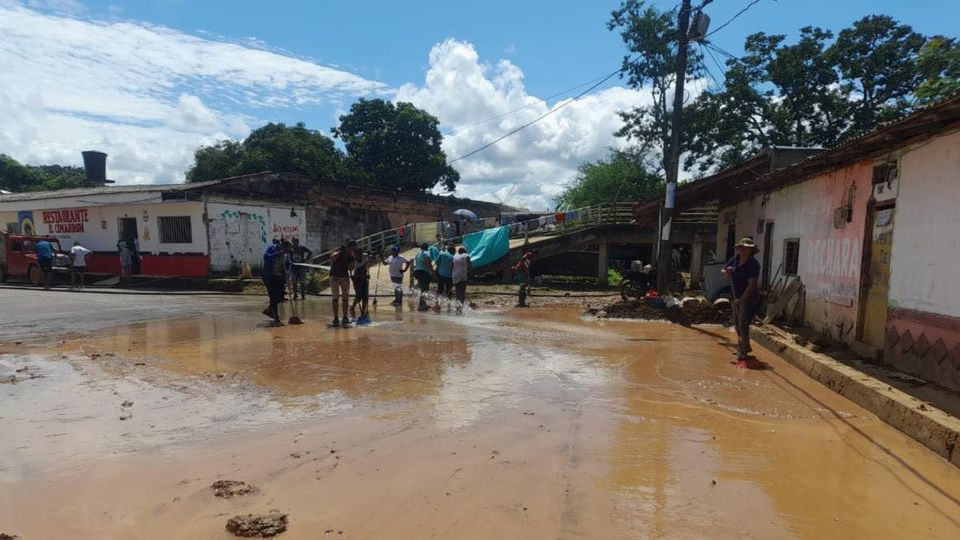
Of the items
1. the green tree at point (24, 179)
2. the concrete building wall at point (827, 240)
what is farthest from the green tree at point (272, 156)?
the concrete building wall at point (827, 240)

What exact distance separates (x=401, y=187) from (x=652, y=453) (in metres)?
35.6

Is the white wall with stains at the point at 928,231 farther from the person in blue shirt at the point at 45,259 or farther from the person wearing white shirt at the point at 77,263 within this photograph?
the person in blue shirt at the point at 45,259

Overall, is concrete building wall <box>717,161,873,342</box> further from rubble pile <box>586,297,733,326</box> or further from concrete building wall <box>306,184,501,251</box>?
concrete building wall <box>306,184,501,251</box>

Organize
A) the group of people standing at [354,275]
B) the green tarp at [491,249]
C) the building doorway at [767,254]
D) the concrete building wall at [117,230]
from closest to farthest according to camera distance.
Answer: the group of people standing at [354,275] → the building doorway at [767,254] → the green tarp at [491,249] → the concrete building wall at [117,230]

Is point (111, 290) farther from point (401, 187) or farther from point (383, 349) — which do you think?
point (401, 187)

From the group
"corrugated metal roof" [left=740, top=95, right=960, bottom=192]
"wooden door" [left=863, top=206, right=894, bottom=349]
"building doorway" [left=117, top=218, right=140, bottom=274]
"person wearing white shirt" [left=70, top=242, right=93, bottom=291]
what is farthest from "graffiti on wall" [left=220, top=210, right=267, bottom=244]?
"wooden door" [left=863, top=206, right=894, bottom=349]

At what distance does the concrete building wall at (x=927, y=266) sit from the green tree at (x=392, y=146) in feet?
108

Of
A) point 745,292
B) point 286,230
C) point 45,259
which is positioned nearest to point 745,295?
point 745,292

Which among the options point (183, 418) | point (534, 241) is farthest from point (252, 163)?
point (183, 418)

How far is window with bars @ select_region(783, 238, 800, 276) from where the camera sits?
11227 millimetres

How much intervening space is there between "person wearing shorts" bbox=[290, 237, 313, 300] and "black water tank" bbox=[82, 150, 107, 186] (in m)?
25.4

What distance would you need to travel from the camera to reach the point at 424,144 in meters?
39.0

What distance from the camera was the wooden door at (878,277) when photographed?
758 centimetres

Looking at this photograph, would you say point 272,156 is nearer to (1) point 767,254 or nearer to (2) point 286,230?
(2) point 286,230
